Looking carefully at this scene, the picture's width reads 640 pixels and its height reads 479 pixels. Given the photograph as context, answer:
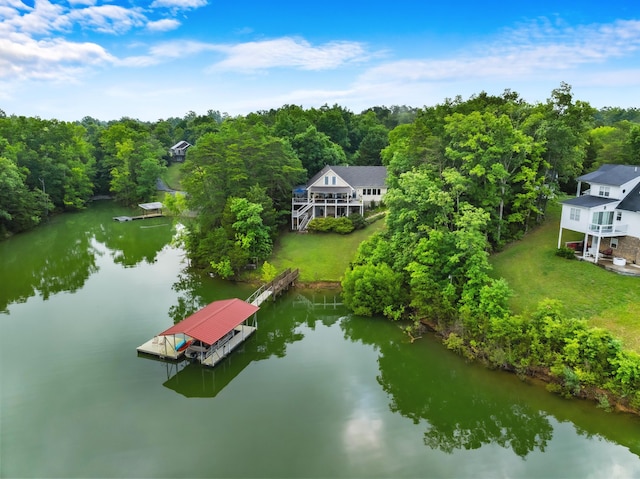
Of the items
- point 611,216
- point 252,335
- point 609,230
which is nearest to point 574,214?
point 611,216

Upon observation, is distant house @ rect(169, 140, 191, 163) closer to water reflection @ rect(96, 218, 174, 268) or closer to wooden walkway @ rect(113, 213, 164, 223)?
wooden walkway @ rect(113, 213, 164, 223)

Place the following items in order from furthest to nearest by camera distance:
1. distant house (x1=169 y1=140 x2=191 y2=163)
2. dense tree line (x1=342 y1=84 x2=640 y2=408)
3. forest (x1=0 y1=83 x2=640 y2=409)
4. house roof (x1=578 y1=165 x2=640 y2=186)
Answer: distant house (x1=169 y1=140 x2=191 y2=163)
house roof (x1=578 y1=165 x2=640 y2=186)
forest (x1=0 y1=83 x2=640 y2=409)
dense tree line (x1=342 y1=84 x2=640 y2=408)

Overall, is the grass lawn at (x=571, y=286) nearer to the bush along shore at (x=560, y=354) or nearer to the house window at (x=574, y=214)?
the bush along shore at (x=560, y=354)

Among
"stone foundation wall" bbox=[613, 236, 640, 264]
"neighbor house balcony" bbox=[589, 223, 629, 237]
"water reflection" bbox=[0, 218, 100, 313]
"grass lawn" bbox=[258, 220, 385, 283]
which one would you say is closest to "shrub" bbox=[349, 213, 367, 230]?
"grass lawn" bbox=[258, 220, 385, 283]

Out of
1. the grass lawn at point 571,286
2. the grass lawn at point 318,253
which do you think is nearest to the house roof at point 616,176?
the grass lawn at point 571,286

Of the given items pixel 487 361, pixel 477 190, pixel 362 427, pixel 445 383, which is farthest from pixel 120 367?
pixel 477 190

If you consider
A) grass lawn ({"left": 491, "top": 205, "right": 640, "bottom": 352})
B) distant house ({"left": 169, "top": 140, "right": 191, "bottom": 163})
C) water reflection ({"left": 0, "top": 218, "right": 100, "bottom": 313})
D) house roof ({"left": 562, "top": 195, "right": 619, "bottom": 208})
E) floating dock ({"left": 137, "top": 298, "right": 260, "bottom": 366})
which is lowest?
water reflection ({"left": 0, "top": 218, "right": 100, "bottom": 313})

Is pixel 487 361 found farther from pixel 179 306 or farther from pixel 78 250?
pixel 78 250
